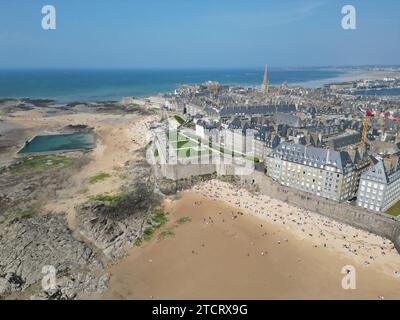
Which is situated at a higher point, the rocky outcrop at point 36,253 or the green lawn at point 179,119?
the green lawn at point 179,119

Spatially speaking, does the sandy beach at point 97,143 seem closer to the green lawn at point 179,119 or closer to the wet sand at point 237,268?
the green lawn at point 179,119

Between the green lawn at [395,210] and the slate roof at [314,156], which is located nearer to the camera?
the green lawn at [395,210]

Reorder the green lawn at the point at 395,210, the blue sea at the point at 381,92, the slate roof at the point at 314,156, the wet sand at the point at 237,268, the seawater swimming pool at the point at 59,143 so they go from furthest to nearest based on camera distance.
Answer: the blue sea at the point at 381,92
the seawater swimming pool at the point at 59,143
the slate roof at the point at 314,156
the green lawn at the point at 395,210
the wet sand at the point at 237,268

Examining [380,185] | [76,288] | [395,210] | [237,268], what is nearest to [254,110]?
[380,185]

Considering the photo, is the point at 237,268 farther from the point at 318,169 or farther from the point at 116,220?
the point at 318,169

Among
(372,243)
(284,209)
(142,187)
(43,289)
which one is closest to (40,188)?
(142,187)

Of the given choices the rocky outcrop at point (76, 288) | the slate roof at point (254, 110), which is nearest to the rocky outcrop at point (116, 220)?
the rocky outcrop at point (76, 288)

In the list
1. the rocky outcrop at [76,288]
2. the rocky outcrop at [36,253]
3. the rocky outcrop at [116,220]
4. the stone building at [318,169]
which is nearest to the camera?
the rocky outcrop at [76,288]
